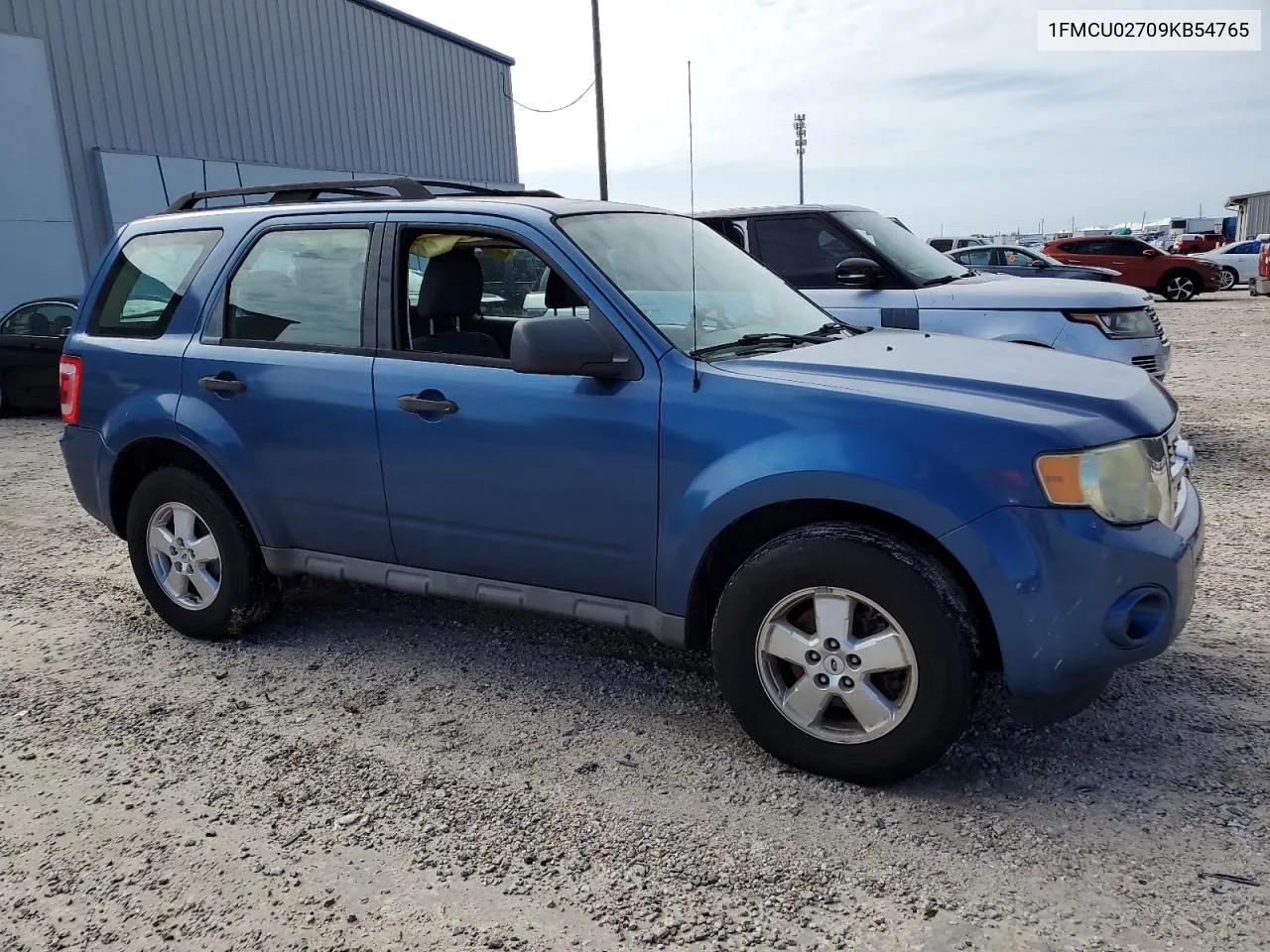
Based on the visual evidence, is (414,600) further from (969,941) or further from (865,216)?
(865,216)

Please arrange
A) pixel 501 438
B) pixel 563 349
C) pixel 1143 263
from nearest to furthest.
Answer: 1. pixel 563 349
2. pixel 501 438
3. pixel 1143 263

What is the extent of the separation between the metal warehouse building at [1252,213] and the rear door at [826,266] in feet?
175

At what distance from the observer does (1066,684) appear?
8.94 feet

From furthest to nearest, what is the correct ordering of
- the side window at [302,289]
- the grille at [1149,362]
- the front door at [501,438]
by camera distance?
the grille at [1149,362] < the side window at [302,289] < the front door at [501,438]

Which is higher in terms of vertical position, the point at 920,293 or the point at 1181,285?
the point at 920,293

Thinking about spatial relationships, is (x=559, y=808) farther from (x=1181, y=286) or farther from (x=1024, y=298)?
(x=1181, y=286)

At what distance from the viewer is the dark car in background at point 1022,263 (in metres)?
15.2

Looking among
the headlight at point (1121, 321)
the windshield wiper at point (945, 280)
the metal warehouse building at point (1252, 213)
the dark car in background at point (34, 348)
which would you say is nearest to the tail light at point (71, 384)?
the windshield wiper at point (945, 280)

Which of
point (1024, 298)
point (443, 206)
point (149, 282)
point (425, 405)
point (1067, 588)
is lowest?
point (1067, 588)

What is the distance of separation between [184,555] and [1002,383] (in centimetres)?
336

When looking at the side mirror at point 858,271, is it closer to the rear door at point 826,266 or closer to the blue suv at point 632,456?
the rear door at point 826,266

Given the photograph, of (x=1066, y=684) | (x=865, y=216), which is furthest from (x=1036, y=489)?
(x=865, y=216)

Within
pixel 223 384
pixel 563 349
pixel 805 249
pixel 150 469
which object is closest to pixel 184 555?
pixel 150 469

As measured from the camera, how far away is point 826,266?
23.0 ft
